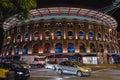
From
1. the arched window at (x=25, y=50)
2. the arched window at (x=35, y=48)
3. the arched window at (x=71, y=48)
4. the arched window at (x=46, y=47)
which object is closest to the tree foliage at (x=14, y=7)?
the arched window at (x=71, y=48)

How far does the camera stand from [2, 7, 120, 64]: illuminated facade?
162 feet

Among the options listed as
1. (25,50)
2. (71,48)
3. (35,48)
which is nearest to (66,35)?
(71,48)

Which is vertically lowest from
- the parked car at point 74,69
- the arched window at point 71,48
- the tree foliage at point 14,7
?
the parked car at point 74,69

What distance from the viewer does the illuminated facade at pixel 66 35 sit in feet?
162

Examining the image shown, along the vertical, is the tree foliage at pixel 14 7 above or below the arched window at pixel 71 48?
above

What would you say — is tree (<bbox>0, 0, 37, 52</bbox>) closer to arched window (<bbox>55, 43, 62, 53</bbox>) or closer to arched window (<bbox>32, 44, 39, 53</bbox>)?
arched window (<bbox>55, 43, 62, 53</bbox>)

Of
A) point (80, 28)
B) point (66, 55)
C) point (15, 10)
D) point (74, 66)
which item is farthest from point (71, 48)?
point (15, 10)

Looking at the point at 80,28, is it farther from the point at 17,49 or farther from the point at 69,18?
the point at 17,49

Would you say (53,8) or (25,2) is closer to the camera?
(25,2)

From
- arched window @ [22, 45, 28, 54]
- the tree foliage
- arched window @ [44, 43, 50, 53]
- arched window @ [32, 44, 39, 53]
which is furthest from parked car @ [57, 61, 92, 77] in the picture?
arched window @ [22, 45, 28, 54]

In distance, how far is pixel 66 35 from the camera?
50.7 metres

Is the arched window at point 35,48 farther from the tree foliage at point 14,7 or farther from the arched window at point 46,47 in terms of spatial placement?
the tree foliage at point 14,7

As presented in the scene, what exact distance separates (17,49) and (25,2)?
146 ft

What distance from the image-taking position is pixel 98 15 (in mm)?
52625
